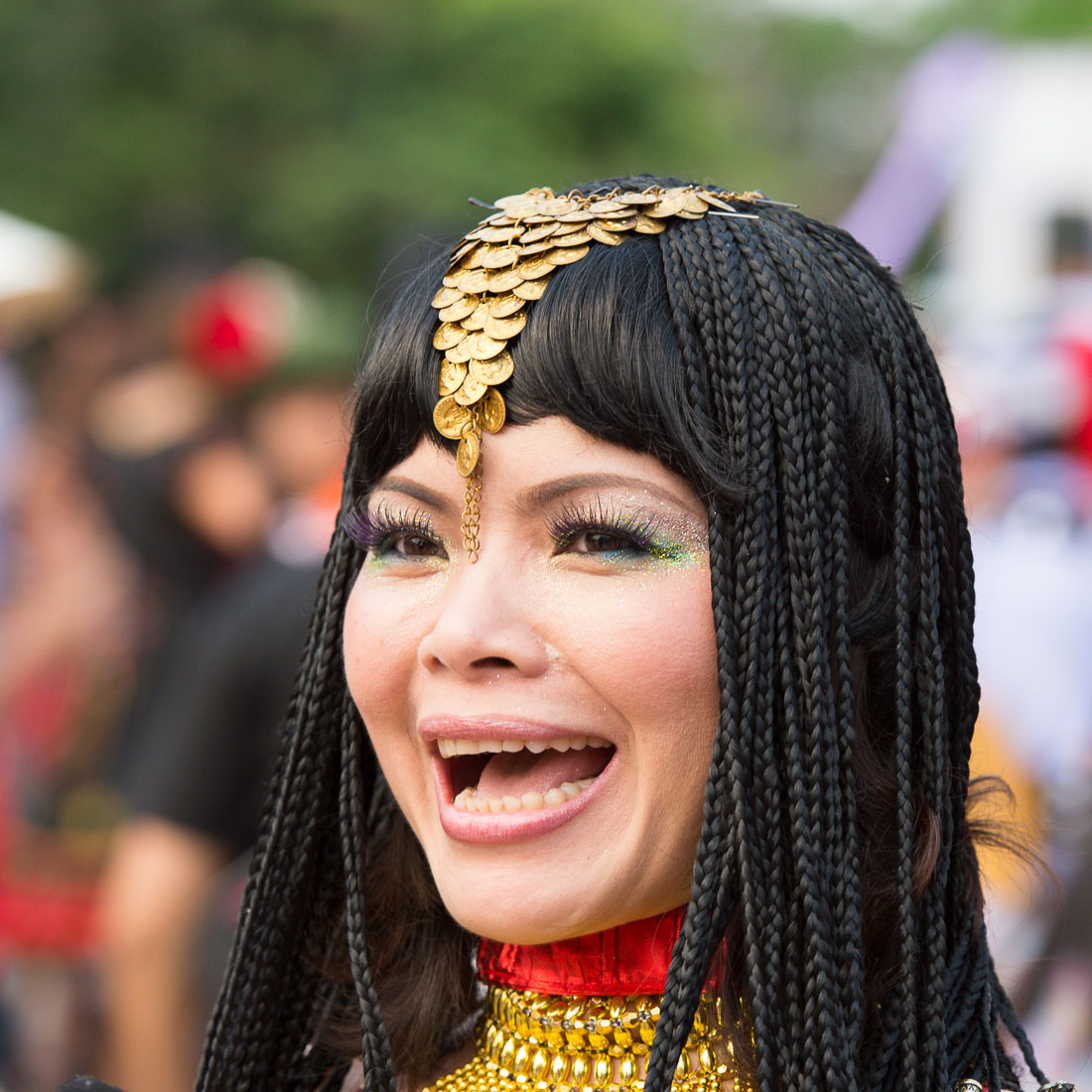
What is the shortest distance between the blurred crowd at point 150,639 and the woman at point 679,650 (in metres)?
1.44

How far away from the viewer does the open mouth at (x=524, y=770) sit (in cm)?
156

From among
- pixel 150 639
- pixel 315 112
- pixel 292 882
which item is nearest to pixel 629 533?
pixel 292 882

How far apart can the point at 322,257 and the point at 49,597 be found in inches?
433

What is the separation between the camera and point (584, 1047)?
1.66 metres

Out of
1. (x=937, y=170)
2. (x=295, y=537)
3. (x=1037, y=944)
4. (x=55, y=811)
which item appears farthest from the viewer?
(x=937, y=170)

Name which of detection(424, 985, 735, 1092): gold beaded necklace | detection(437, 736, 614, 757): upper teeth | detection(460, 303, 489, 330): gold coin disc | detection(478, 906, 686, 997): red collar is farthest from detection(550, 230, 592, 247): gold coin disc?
detection(424, 985, 735, 1092): gold beaded necklace

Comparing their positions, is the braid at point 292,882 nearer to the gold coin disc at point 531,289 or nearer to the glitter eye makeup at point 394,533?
the glitter eye makeup at point 394,533

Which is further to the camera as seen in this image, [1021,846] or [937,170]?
[937,170]

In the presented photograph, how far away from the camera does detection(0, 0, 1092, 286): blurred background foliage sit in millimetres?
15695

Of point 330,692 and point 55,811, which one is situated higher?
point 330,692

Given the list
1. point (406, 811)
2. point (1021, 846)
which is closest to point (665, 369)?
point (406, 811)

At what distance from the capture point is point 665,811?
59.8 inches

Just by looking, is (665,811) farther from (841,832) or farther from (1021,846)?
(1021,846)

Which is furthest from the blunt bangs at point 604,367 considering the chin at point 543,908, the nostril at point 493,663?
the chin at point 543,908
